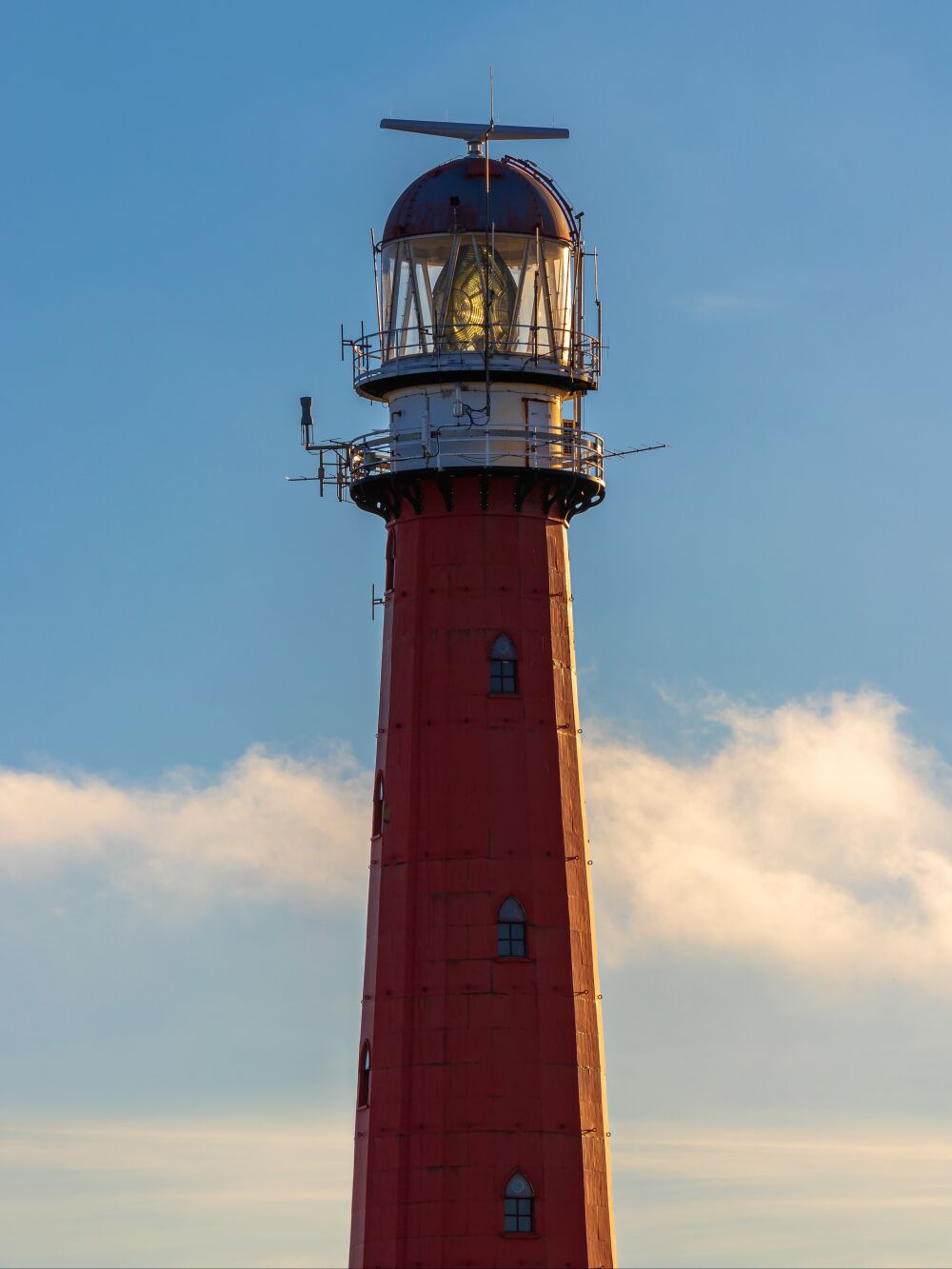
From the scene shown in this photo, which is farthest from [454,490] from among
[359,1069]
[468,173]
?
[359,1069]

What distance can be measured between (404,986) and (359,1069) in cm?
248

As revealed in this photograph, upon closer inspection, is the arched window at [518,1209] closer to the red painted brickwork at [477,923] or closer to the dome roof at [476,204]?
the red painted brickwork at [477,923]

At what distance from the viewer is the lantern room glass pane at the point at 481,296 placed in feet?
252

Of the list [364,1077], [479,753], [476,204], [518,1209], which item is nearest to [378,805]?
[479,753]

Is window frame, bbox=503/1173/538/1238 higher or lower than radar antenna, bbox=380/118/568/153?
lower

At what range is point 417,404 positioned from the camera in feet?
253

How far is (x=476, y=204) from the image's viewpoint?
76.7 metres

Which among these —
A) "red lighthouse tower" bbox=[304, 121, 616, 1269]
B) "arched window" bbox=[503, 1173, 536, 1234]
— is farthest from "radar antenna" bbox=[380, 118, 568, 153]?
"arched window" bbox=[503, 1173, 536, 1234]

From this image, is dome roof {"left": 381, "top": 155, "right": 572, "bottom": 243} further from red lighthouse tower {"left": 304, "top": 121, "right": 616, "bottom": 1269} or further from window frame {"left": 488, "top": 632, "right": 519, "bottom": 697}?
window frame {"left": 488, "top": 632, "right": 519, "bottom": 697}

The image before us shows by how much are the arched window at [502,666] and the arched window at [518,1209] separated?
11.1 m

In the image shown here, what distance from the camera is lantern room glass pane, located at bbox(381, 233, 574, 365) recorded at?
76.8 meters

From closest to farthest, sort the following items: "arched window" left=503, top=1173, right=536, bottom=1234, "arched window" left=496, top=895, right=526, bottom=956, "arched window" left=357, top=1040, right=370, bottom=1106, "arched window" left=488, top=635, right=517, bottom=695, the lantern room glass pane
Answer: "arched window" left=503, top=1173, right=536, bottom=1234 < "arched window" left=496, top=895, right=526, bottom=956 < "arched window" left=357, top=1040, right=370, bottom=1106 < "arched window" left=488, top=635, right=517, bottom=695 < the lantern room glass pane

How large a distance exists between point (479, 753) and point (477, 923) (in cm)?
390

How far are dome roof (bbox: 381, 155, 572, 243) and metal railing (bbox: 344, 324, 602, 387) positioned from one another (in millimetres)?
2252
